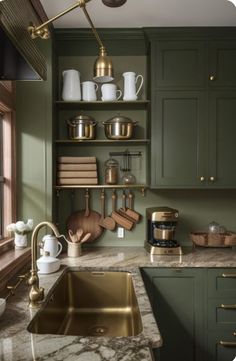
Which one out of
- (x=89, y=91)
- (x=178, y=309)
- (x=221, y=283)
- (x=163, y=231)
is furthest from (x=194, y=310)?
(x=89, y=91)

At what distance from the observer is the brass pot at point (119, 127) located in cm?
268

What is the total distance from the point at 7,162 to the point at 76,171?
0.56m

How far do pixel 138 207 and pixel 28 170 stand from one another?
101 centimetres

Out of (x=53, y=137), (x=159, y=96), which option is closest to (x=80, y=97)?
(x=53, y=137)

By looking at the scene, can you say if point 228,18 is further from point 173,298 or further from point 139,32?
point 173,298

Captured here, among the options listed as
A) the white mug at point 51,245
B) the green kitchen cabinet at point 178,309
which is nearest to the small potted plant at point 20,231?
the white mug at point 51,245

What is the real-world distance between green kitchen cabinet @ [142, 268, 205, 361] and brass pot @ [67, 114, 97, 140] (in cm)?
117

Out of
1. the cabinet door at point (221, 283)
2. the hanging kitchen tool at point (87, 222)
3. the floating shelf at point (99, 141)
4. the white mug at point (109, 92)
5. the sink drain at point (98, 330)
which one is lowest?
the sink drain at point (98, 330)

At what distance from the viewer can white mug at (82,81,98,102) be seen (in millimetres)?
2727

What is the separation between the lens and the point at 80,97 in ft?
9.02

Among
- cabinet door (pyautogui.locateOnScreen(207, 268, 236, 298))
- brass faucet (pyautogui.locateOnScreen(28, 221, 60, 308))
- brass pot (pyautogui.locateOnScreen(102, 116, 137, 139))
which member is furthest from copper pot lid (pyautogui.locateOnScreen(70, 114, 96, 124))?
cabinet door (pyautogui.locateOnScreen(207, 268, 236, 298))

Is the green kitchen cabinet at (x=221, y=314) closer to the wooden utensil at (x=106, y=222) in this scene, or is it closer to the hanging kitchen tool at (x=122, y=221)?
the hanging kitchen tool at (x=122, y=221)

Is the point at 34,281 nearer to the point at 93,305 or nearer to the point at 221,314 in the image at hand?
the point at 93,305

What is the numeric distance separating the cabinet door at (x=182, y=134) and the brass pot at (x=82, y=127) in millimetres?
524
